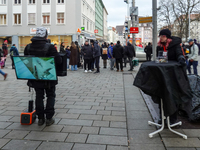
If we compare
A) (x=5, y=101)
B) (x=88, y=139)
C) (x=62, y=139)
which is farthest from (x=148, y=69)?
(x=5, y=101)

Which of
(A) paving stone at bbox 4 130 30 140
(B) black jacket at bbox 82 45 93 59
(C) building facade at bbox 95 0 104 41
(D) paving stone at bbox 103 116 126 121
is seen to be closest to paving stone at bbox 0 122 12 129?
(A) paving stone at bbox 4 130 30 140

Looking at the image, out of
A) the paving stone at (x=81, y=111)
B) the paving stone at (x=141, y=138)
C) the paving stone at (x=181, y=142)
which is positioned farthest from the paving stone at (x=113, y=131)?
the paving stone at (x=81, y=111)

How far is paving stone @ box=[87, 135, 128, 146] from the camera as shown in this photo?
3488 mm

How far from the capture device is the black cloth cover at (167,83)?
138 inches

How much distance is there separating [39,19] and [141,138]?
36.8 m

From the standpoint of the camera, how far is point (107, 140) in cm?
357

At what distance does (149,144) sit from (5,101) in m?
4.36

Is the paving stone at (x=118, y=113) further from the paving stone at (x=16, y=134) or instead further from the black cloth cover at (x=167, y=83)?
the paving stone at (x=16, y=134)

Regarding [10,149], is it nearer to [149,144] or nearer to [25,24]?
[149,144]

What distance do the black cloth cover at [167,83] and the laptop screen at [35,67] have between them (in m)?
1.54

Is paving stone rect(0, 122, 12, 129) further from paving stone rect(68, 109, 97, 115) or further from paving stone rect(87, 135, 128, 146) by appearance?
paving stone rect(87, 135, 128, 146)

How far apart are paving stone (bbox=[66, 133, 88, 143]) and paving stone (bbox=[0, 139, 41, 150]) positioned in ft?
1.60

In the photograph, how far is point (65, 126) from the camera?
421 cm

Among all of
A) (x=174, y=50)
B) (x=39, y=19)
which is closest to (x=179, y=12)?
(x=39, y=19)
